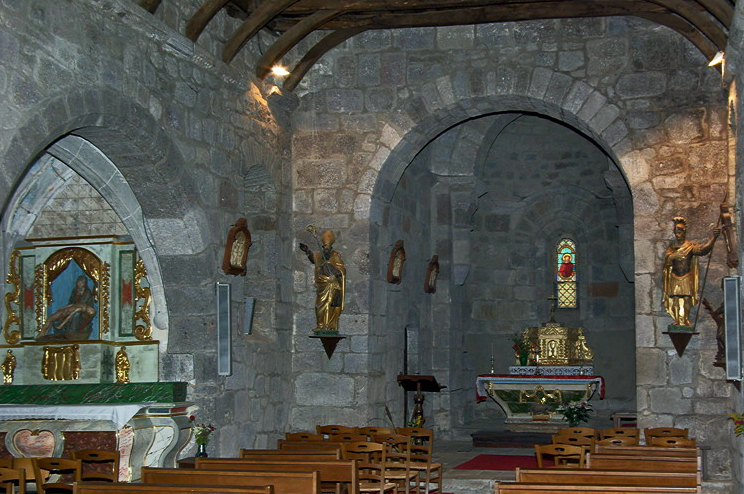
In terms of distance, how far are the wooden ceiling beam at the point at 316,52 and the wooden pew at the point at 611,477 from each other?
5.76 m

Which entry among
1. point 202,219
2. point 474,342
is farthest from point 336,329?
point 474,342

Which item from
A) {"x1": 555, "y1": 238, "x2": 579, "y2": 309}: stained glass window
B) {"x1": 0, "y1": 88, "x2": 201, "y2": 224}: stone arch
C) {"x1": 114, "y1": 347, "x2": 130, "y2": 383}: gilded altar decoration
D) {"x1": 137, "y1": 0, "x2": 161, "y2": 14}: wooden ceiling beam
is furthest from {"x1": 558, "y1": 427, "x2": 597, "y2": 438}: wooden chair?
{"x1": 555, "y1": 238, "x2": 579, "y2": 309}: stained glass window

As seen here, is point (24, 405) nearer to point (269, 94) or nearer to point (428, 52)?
point (269, 94)

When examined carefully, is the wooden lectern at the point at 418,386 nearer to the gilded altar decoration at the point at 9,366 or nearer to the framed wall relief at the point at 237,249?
the framed wall relief at the point at 237,249

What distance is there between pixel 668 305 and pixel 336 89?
3.87 meters

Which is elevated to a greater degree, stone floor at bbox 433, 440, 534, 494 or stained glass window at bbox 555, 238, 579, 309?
stained glass window at bbox 555, 238, 579, 309

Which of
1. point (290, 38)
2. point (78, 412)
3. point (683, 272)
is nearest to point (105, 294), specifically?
point (78, 412)

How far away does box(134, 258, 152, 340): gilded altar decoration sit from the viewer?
360 inches

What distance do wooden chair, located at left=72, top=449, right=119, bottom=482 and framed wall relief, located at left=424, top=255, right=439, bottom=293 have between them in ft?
18.9

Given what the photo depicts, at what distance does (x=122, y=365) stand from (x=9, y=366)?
106 centimetres

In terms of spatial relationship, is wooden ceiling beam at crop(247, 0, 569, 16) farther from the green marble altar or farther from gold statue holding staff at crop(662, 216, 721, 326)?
the green marble altar

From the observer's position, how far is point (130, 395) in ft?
27.3

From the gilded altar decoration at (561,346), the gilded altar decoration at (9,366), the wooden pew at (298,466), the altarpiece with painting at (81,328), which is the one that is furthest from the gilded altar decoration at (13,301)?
the gilded altar decoration at (561,346)

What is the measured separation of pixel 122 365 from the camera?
920 centimetres
